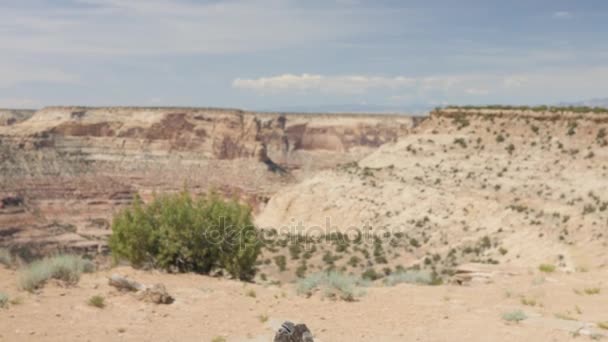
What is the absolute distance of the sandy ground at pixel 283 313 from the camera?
32.3 feet

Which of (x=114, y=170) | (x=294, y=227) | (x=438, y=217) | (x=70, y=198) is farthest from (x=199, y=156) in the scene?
(x=438, y=217)

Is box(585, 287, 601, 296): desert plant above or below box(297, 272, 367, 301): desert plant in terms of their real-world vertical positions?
below

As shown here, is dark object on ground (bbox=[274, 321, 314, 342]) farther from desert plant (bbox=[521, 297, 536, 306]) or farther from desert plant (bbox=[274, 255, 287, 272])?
desert plant (bbox=[274, 255, 287, 272])

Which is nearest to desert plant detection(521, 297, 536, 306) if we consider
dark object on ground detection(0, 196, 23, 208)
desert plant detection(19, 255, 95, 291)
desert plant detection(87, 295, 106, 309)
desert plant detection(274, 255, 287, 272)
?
desert plant detection(87, 295, 106, 309)

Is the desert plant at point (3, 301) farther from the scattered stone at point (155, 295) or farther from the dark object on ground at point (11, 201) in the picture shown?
the dark object on ground at point (11, 201)

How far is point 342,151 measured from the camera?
113 meters

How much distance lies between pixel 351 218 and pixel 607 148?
575 inches

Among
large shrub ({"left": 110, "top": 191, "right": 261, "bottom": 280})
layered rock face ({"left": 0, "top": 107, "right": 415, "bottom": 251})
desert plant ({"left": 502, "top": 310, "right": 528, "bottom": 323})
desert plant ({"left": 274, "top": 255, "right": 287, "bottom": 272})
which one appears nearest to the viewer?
desert plant ({"left": 502, "top": 310, "right": 528, "bottom": 323})

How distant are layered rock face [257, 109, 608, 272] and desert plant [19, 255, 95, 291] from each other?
13.5 metres

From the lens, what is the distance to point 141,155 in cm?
9150

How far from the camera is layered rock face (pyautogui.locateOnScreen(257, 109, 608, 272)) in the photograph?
2462 centimetres

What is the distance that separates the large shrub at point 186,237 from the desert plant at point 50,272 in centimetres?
267

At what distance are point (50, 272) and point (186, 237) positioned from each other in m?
4.17

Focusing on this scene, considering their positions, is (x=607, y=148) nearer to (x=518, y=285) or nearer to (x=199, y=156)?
(x=518, y=285)
